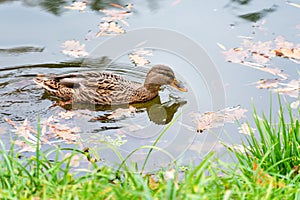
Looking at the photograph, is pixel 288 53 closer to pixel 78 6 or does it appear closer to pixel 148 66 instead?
pixel 148 66

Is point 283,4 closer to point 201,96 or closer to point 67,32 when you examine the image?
point 201,96

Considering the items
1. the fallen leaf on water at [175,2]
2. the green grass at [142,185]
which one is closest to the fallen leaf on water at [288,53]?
the fallen leaf on water at [175,2]

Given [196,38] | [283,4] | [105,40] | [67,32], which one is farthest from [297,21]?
[67,32]

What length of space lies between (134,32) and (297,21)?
8.67ft

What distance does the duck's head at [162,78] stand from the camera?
748 cm

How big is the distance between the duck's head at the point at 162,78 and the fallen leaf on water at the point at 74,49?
1.07m

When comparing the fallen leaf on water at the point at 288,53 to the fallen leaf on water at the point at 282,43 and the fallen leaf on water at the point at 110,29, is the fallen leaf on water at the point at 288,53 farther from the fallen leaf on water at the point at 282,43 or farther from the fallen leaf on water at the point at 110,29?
the fallen leaf on water at the point at 110,29

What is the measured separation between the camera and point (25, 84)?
7496mm

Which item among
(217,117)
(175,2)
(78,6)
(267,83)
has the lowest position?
(217,117)

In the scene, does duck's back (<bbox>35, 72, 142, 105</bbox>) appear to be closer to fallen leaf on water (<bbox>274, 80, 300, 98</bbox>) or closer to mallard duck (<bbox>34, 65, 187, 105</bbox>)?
mallard duck (<bbox>34, 65, 187, 105</bbox>)

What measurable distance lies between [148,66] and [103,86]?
2.66 feet

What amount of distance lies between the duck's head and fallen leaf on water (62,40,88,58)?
42.0 inches

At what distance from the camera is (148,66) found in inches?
314

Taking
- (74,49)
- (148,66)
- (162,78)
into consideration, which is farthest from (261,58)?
(74,49)
